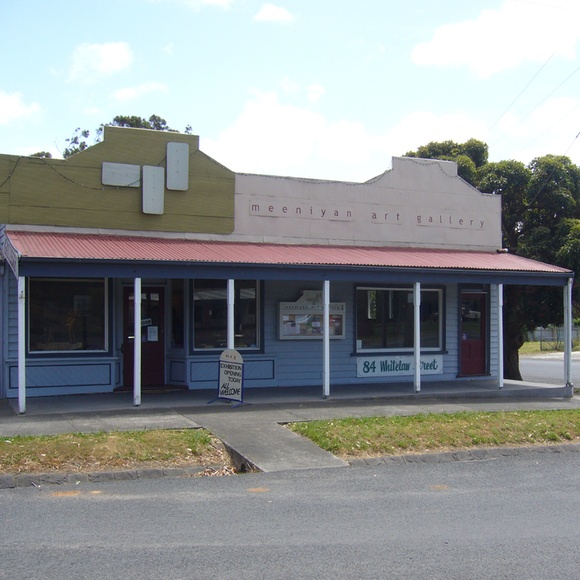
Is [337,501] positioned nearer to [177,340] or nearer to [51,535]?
[51,535]

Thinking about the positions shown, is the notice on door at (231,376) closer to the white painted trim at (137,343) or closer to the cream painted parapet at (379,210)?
the white painted trim at (137,343)

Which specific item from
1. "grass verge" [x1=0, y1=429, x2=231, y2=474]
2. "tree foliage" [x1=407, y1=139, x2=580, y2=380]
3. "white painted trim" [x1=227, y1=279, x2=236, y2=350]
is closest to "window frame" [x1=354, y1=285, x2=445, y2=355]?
"white painted trim" [x1=227, y1=279, x2=236, y2=350]

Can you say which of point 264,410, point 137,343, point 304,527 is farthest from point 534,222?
point 304,527

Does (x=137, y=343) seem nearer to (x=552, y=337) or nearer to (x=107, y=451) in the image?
(x=107, y=451)

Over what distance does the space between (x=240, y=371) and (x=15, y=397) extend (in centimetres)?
438

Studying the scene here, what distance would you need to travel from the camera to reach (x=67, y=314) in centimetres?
1462

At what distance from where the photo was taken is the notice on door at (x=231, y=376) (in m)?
13.5

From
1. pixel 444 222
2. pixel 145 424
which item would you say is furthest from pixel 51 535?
pixel 444 222

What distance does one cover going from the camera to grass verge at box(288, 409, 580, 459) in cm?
1030

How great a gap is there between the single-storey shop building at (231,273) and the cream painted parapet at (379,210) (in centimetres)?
4

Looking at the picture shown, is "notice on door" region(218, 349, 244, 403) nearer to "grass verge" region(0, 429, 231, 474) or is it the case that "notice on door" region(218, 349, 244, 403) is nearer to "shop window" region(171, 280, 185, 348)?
"shop window" region(171, 280, 185, 348)

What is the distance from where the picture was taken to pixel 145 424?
11.4 m

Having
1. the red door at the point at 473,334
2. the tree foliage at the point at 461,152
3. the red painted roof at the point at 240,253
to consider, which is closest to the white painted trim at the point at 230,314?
the red painted roof at the point at 240,253

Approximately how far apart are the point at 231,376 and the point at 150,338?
2.92 m
